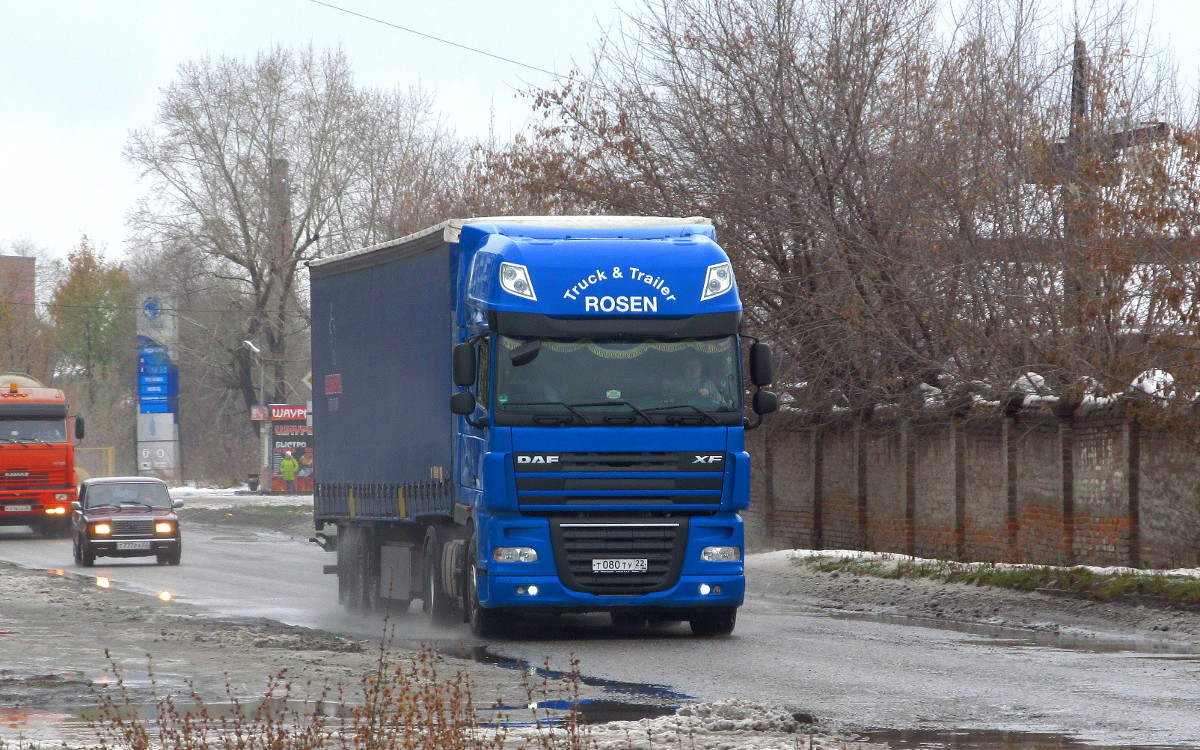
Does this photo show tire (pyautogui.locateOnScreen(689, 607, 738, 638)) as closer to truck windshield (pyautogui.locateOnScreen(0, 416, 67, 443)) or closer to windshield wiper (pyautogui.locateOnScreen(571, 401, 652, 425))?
windshield wiper (pyautogui.locateOnScreen(571, 401, 652, 425))

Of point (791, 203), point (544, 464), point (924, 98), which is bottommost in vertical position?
point (544, 464)

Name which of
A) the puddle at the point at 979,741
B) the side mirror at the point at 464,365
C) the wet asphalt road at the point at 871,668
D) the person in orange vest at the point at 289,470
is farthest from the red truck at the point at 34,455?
the puddle at the point at 979,741

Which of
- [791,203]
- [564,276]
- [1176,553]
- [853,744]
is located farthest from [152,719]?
[791,203]

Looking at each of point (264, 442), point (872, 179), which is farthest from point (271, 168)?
A: point (872, 179)

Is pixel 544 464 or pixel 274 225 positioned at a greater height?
pixel 274 225

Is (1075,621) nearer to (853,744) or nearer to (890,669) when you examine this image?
(890,669)

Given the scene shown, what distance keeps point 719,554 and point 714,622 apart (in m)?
1.02

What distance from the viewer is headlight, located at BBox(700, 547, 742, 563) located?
A: 14.5 metres

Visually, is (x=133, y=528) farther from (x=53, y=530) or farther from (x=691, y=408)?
(x=691, y=408)

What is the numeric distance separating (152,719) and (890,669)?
17.8 feet

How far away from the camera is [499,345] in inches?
564

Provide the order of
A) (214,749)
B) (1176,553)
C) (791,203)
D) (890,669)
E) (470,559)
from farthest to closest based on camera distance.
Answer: (791,203)
(1176,553)
(470,559)
(890,669)
(214,749)

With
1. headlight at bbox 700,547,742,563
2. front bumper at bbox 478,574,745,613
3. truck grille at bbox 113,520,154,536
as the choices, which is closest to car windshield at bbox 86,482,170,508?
truck grille at bbox 113,520,154,536

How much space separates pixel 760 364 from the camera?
48.4 ft
